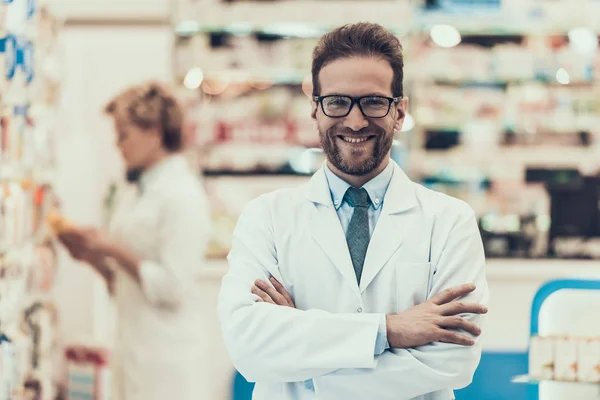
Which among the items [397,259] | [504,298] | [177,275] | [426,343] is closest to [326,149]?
[397,259]

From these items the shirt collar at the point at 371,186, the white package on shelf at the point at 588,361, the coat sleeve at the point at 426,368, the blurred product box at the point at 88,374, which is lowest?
the blurred product box at the point at 88,374

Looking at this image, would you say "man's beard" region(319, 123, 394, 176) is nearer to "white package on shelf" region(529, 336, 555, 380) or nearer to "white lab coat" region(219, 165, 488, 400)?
"white lab coat" region(219, 165, 488, 400)

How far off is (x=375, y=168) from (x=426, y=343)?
395mm

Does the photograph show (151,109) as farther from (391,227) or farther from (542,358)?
(391,227)

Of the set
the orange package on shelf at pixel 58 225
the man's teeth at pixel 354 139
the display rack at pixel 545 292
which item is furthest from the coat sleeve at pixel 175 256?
the man's teeth at pixel 354 139

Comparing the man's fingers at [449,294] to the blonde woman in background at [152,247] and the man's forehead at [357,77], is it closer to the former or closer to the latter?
the man's forehead at [357,77]

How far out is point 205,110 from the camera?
18.8 ft

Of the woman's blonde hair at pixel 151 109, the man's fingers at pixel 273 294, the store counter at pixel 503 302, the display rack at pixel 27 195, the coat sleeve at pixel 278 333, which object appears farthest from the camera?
the store counter at pixel 503 302

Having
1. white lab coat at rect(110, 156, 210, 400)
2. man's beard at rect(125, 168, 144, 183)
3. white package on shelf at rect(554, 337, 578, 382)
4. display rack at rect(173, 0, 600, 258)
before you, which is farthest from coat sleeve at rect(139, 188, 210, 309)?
white package on shelf at rect(554, 337, 578, 382)

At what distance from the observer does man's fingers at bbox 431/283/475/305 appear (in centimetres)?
200

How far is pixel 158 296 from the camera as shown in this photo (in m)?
4.06

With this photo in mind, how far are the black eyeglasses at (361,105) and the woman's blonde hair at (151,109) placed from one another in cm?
226

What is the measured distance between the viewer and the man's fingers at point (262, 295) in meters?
2.06

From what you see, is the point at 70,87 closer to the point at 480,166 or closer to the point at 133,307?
the point at 133,307
